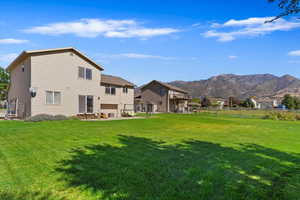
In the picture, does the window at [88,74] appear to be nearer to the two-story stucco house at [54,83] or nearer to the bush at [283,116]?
the two-story stucco house at [54,83]

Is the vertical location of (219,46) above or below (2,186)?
above

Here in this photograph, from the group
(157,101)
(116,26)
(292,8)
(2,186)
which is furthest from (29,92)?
(157,101)

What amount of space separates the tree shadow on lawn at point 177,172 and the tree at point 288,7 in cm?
356

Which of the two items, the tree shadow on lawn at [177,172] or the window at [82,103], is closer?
the tree shadow on lawn at [177,172]

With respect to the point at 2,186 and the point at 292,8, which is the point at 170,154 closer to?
the point at 2,186

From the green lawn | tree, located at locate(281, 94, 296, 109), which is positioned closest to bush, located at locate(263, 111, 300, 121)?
the green lawn

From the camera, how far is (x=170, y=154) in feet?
20.0

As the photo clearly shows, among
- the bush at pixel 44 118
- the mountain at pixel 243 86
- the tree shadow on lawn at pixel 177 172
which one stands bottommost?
the tree shadow on lawn at pixel 177 172

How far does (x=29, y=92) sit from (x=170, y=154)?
14.9 m

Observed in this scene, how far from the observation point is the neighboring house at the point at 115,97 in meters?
25.0

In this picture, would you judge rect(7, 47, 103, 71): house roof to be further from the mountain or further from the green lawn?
the mountain

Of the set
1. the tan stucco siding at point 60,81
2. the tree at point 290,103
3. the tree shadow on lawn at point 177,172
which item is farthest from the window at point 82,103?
the tree at point 290,103

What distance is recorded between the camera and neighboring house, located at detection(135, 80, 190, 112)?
136 ft

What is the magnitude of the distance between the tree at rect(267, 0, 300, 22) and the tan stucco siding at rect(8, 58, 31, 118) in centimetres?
1755
